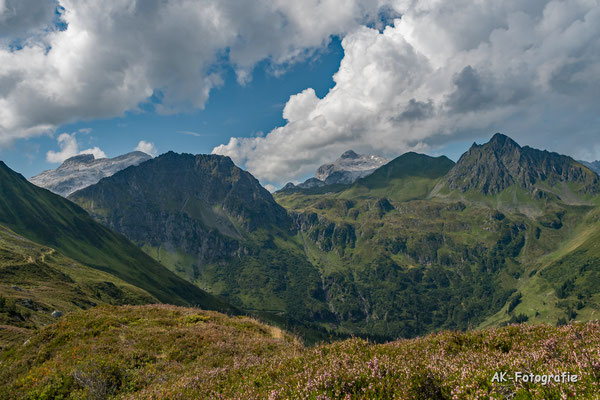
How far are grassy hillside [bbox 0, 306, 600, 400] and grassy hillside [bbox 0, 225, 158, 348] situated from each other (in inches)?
362

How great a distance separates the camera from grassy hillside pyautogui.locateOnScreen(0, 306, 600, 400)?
21.6 ft

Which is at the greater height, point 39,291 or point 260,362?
point 260,362

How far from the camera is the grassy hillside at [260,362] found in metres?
6.60

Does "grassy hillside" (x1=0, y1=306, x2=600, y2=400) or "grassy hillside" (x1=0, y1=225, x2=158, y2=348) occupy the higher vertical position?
"grassy hillside" (x1=0, y1=306, x2=600, y2=400)

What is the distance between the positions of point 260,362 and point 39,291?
76.2 meters

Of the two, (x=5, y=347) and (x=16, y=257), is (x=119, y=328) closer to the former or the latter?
(x=5, y=347)

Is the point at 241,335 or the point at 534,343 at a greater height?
the point at 534,343

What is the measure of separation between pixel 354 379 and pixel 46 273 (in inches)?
5167

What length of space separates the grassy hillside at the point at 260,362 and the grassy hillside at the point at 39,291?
362 inches

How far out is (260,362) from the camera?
13.5 metres

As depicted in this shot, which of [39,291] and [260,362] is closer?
[260,362]

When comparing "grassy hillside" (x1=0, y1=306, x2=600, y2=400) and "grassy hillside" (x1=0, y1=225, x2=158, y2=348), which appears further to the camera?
"grassy hillside" (x1=0, y1=225, x2=158, y2=348)

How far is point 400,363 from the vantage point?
8297 millimetres

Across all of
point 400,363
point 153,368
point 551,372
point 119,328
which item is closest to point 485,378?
point 551,372
